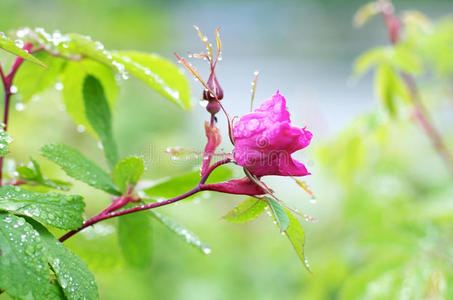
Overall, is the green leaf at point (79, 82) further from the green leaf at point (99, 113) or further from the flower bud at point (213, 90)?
the flower bud at point (213, 90)

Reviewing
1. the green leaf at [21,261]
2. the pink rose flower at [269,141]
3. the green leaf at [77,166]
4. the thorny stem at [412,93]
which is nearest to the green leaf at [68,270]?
the green leaf at [21,261]

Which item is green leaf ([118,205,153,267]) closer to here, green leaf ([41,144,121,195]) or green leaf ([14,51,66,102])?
green leaf ([41,144,121,195])

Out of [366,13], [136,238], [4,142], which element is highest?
[366,13]

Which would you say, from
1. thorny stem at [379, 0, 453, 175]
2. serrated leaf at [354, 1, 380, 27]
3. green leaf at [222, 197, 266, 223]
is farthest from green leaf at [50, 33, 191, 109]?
thorny stem at [379, 0, 453, 175]

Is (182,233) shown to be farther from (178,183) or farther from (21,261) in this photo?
(21,261)

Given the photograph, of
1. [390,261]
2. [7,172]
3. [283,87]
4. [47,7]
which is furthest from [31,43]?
[283,87]

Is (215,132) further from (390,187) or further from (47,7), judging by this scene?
(47,7)

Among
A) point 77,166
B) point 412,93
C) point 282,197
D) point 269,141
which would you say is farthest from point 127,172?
point 282,197
